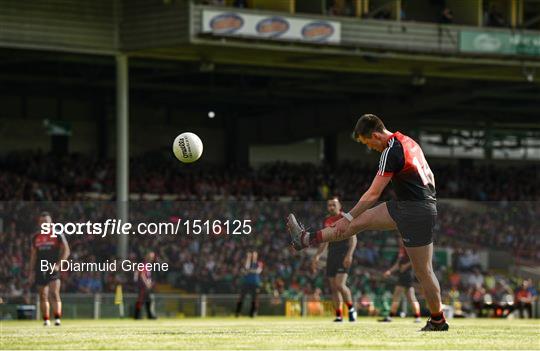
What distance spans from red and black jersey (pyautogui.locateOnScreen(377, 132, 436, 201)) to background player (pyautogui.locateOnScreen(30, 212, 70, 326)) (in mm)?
8611

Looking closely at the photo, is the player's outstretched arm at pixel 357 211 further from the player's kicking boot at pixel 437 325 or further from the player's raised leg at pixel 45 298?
the player's raised leg at pixel 45 298

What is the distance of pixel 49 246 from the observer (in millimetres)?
22250

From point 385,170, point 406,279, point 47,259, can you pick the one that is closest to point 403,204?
point 385,170

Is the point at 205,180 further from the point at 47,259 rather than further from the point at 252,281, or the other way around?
the point at 47,259

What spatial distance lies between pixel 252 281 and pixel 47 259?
7893mm

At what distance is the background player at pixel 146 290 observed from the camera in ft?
84.1

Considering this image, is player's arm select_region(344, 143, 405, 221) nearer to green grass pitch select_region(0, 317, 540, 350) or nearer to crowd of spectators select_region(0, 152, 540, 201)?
green grass pitch select_region(0, 317, 540, 350)

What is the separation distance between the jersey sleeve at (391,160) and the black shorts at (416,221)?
62cm

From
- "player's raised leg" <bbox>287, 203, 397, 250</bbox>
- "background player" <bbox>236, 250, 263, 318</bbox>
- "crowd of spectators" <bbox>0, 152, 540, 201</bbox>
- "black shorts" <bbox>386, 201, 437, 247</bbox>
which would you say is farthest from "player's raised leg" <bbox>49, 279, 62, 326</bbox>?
"crowd of spectators" <bbox>0, 152, 540, 201</bbox>

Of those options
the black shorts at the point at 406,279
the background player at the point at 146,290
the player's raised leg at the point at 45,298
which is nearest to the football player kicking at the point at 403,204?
the player's raised leg at the point at 45,298

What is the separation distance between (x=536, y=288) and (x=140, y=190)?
17206mm

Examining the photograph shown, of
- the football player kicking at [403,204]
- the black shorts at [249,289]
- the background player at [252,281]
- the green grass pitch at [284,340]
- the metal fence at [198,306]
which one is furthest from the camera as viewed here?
the black shorts at [249,289]

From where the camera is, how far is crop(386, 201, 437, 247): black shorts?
15016 millimetres

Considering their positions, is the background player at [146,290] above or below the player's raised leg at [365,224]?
below
